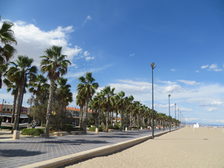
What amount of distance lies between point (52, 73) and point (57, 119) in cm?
1104

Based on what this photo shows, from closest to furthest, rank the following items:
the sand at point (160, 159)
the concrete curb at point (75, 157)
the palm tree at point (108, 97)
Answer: the concrete curb at point (75, 157) < the sand at point (160, 159) < the palm tree at point (108, 97)

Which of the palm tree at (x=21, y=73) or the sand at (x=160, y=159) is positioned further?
the palm tree at (x=21, y=73)

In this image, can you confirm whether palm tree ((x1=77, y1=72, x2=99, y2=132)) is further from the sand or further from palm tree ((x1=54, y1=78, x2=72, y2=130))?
the sand

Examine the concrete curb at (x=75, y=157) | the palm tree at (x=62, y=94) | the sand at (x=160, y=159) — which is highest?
the palm tree at (x=62, y=94)

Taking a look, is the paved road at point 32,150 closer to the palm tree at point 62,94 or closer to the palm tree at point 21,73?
the palm tree at point 21,73

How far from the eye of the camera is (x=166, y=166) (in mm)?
8984

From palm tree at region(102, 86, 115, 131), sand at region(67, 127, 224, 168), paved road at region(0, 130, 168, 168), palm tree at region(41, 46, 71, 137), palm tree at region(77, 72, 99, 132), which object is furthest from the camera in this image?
palm tree at region(102, 86, 115, 131)

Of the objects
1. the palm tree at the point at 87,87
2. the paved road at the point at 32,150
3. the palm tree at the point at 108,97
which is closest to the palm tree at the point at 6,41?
the paved road at the point at 32,150

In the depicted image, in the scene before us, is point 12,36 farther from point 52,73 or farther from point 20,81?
point 20,81

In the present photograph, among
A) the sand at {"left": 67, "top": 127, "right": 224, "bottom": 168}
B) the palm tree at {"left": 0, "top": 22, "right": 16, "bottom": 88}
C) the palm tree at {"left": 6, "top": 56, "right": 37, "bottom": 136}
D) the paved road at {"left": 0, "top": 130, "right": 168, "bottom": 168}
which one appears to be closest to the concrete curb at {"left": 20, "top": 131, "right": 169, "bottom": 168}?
the sand at {"left": 67, "top": 127, "right": 224, "bottom": 168}

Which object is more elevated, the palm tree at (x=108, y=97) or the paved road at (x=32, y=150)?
the palm tree at (x=108, y=97)

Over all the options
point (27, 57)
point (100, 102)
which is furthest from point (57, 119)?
point (100, 102)

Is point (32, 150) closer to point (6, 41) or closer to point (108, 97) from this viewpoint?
point (6, 41)

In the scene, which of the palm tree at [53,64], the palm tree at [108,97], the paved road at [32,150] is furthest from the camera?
the palm tree at [108,97]
